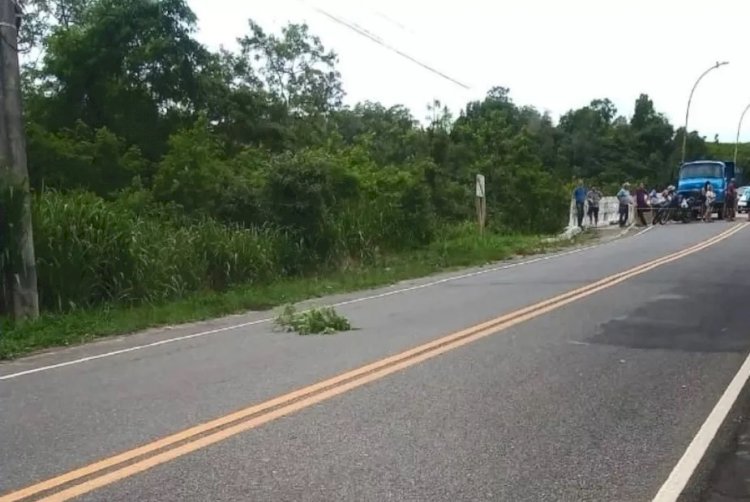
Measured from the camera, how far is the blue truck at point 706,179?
4150 centimetres

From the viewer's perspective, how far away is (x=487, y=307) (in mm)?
13438

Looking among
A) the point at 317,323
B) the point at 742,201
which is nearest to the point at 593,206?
the point at 742,201

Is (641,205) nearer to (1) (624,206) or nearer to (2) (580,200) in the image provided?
(1) (624,206)

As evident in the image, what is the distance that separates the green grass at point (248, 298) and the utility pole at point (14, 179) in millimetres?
556

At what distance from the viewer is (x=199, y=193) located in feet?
77.2

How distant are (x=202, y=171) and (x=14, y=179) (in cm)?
1149

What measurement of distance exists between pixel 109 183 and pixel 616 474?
26.9 m

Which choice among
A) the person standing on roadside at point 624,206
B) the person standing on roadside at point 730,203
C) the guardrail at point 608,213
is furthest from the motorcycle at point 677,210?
the person standing on roadside at point 730,203

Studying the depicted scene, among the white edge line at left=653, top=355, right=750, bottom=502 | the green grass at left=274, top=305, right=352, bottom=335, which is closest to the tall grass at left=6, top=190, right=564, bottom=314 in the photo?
the green grass at left=274, top=305, right=352, bottom=335

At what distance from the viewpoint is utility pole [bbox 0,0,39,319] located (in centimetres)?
1285

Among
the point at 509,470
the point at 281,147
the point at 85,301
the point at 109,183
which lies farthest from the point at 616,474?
the point at 281,147

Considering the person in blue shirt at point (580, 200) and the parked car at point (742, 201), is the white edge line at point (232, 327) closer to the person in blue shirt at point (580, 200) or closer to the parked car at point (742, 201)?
the person in blue shirt at point (580, 200)

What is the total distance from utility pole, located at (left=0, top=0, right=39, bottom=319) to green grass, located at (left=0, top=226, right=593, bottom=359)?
21.9 inches

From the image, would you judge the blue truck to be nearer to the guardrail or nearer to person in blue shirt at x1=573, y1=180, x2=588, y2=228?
the guardrail
